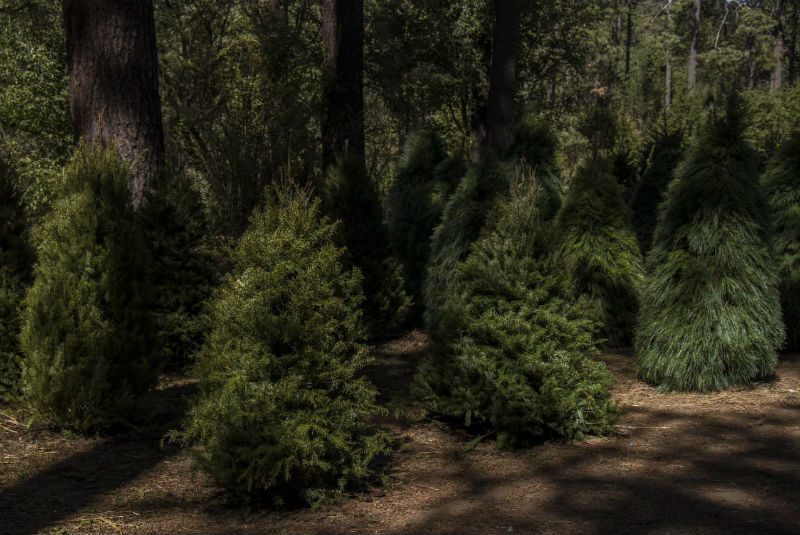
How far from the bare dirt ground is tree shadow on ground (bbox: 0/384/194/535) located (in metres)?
0.01

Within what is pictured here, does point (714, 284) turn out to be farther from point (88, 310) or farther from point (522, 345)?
point (88, 310)

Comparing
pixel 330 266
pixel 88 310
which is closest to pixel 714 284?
pixel 330 266

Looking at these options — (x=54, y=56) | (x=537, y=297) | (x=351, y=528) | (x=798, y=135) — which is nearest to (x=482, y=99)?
(x=54, y=56)

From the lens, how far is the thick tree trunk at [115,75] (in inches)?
299

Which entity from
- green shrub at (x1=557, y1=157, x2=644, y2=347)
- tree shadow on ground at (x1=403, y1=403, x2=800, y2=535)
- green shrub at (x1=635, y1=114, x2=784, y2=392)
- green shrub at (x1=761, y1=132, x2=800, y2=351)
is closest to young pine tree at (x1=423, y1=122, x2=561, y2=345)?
green shrub at (x1=557, y1=157, x2=644, y2=347)

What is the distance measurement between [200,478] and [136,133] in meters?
4.42

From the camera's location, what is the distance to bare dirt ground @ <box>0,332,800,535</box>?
390cm

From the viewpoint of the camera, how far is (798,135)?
798cm

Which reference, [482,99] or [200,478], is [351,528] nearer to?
[200,478]

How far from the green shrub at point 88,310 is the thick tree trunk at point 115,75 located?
2.05 m

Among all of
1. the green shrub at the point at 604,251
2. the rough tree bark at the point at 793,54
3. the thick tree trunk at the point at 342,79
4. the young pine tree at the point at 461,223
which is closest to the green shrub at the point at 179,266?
the young pine tree at the point at 461,223

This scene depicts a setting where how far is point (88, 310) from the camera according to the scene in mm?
5309

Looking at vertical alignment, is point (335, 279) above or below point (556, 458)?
above

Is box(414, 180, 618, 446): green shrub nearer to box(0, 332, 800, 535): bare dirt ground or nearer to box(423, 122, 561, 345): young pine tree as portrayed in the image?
box(0, 332, 800, 535): bare dirt ground
